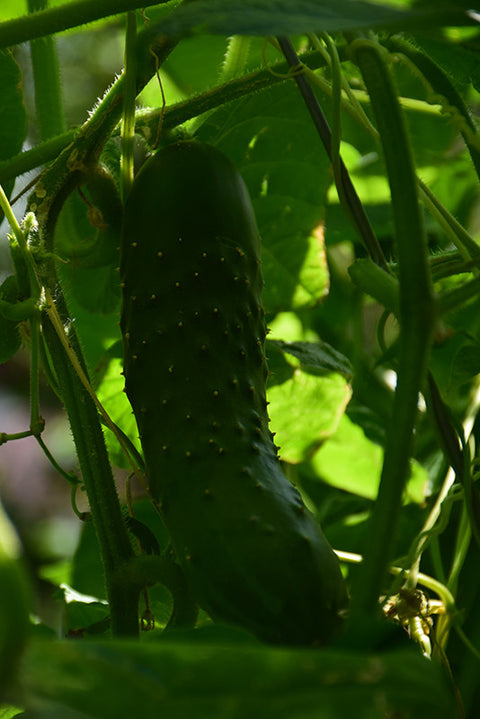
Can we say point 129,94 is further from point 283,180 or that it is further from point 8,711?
point 8,711

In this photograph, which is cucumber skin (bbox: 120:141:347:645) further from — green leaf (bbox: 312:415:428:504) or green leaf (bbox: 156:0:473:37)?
green leaf (bbox: 312:415:428:504)

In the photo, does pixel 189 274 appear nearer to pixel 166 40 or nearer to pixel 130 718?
pixel 166 40

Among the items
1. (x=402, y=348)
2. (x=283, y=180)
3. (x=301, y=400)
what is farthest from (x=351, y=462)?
(x=402, y=348)

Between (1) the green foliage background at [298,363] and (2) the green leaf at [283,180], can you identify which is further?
(2) the green leaf at [283,180]

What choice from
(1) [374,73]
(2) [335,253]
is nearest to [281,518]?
(1) [374,73]

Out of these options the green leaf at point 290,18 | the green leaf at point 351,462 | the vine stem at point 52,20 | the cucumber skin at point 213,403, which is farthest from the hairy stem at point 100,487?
the green leaf at point 351,462

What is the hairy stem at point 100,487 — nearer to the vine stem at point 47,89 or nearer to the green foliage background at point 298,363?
the green foliage background at point 298,363
